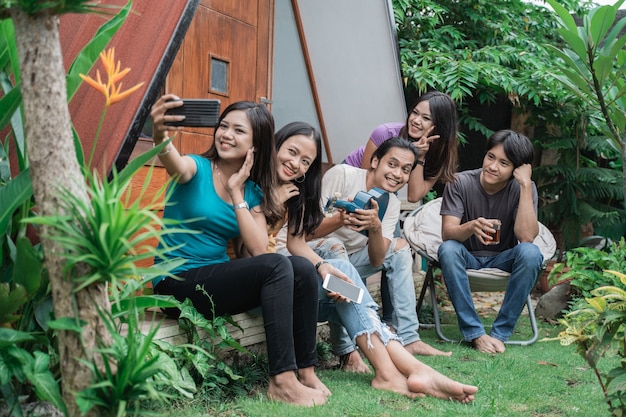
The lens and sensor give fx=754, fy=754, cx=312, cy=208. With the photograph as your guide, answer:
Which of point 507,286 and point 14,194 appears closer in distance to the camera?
point 14,194

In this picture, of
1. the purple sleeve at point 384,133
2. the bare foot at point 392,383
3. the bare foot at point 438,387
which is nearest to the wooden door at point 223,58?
the purple sleeve at point 384,133

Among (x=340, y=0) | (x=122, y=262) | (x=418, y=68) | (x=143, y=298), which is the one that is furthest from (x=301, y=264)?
(x=418, y=68)

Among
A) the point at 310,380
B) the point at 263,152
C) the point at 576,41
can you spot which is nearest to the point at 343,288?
the point at 310,380

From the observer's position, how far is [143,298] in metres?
2.18

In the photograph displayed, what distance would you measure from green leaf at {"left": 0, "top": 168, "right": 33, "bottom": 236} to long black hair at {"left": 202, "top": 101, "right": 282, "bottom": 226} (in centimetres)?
119

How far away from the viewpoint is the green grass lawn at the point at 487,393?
108 inches

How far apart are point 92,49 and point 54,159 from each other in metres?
0.62

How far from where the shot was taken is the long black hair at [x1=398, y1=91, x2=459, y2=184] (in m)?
4.33

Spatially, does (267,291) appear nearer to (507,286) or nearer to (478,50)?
(507,286)

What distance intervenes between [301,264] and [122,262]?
1.34 metres

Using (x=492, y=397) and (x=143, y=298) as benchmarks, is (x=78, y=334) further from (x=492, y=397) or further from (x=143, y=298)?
(x=492, y=397)

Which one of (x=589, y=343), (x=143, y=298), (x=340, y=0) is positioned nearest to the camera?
(x=143, y=298)

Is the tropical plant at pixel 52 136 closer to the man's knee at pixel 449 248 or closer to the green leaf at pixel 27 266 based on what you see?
the green leaf at pixel 27 266

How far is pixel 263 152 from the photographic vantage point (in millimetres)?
3090
